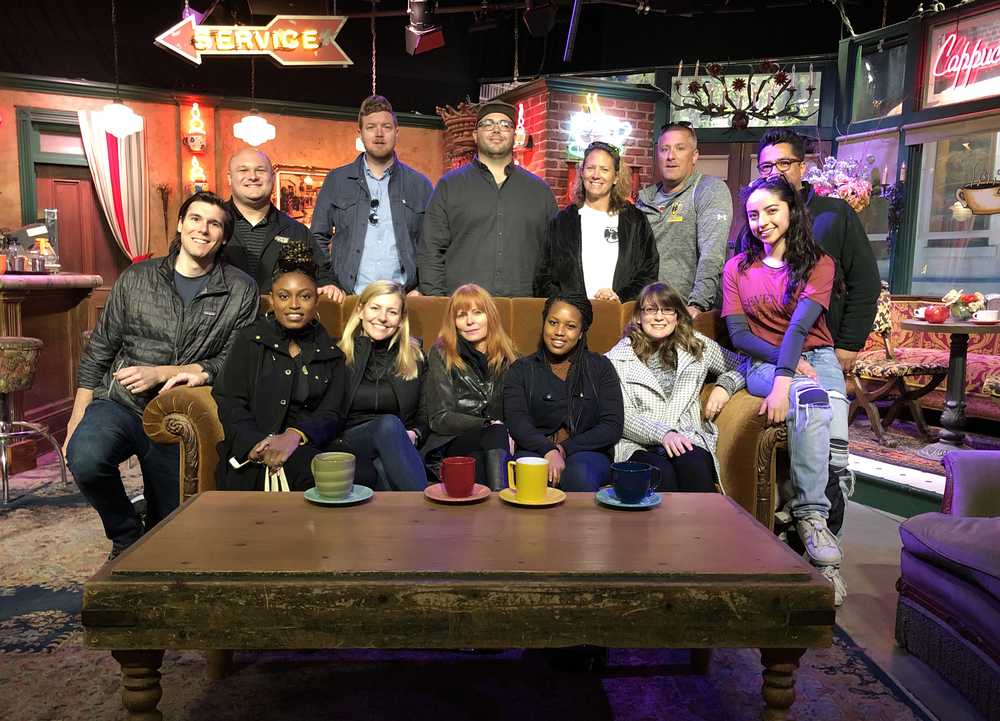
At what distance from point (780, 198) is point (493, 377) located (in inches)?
53.4

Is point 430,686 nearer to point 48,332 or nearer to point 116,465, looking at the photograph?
point 116,465

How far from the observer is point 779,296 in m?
3.06

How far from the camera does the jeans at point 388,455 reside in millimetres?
2750

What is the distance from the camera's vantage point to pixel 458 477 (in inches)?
81.4

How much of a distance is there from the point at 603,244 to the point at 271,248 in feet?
5.15

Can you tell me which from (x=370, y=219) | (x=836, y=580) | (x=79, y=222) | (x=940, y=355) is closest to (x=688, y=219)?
(x=370, y=219)

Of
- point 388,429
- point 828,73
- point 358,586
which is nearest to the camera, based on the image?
point 358,586

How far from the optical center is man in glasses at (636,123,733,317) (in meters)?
3.72

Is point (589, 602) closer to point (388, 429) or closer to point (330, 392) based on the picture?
point (388, 429)

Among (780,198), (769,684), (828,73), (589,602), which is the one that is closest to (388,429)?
(589,602)

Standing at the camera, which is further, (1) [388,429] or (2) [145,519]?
(2) [145,519]

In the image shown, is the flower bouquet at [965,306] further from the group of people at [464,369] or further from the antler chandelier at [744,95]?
the antler chandelier at [744,95]

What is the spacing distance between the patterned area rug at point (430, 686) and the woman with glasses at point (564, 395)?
81 centimetres

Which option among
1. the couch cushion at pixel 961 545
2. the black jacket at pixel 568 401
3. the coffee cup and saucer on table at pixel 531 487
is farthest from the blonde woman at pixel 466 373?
the couch cushion at pixel 961 545
